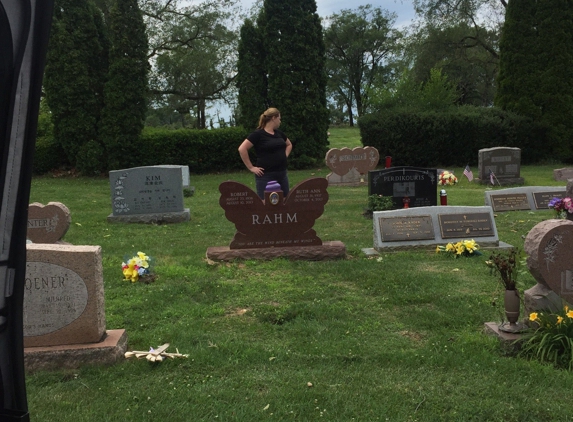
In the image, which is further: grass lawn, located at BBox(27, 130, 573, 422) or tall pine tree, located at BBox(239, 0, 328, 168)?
tall pine tree, located at BBox(239, 0, 328, 168)

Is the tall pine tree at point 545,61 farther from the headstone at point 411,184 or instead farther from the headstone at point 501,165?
the headstone at point 411,184

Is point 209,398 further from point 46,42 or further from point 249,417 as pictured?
point 46,42

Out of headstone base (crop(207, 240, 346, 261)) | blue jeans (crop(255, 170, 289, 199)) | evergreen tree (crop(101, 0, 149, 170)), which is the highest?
evergreen tree (crop(101, 0, 149, 170))

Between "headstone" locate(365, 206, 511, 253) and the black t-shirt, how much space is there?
5.17ft

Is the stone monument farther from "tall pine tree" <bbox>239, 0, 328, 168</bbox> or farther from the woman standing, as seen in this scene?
"tall pine tree" <bbox>239, 0, 328, 168</bbox>

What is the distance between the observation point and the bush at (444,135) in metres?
21.7

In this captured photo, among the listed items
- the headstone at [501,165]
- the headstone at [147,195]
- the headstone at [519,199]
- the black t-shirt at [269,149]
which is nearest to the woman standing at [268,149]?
the black t-shirt at [269,149]

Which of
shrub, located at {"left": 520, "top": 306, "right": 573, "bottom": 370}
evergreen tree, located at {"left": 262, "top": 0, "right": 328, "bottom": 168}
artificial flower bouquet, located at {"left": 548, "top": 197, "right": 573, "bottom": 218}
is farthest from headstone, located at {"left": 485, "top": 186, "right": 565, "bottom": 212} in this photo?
evergreen tree, located at {"left": 262, "top": 0, "right": 328, "bottom": 168}

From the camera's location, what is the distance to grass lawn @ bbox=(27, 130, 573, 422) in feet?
10.2

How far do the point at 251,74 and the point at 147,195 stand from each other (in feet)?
39.0

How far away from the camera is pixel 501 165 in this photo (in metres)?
15.9

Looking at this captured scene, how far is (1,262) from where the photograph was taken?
79cm

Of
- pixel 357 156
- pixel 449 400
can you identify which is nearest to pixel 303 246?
pixel 449 400

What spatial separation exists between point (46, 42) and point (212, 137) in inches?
790
